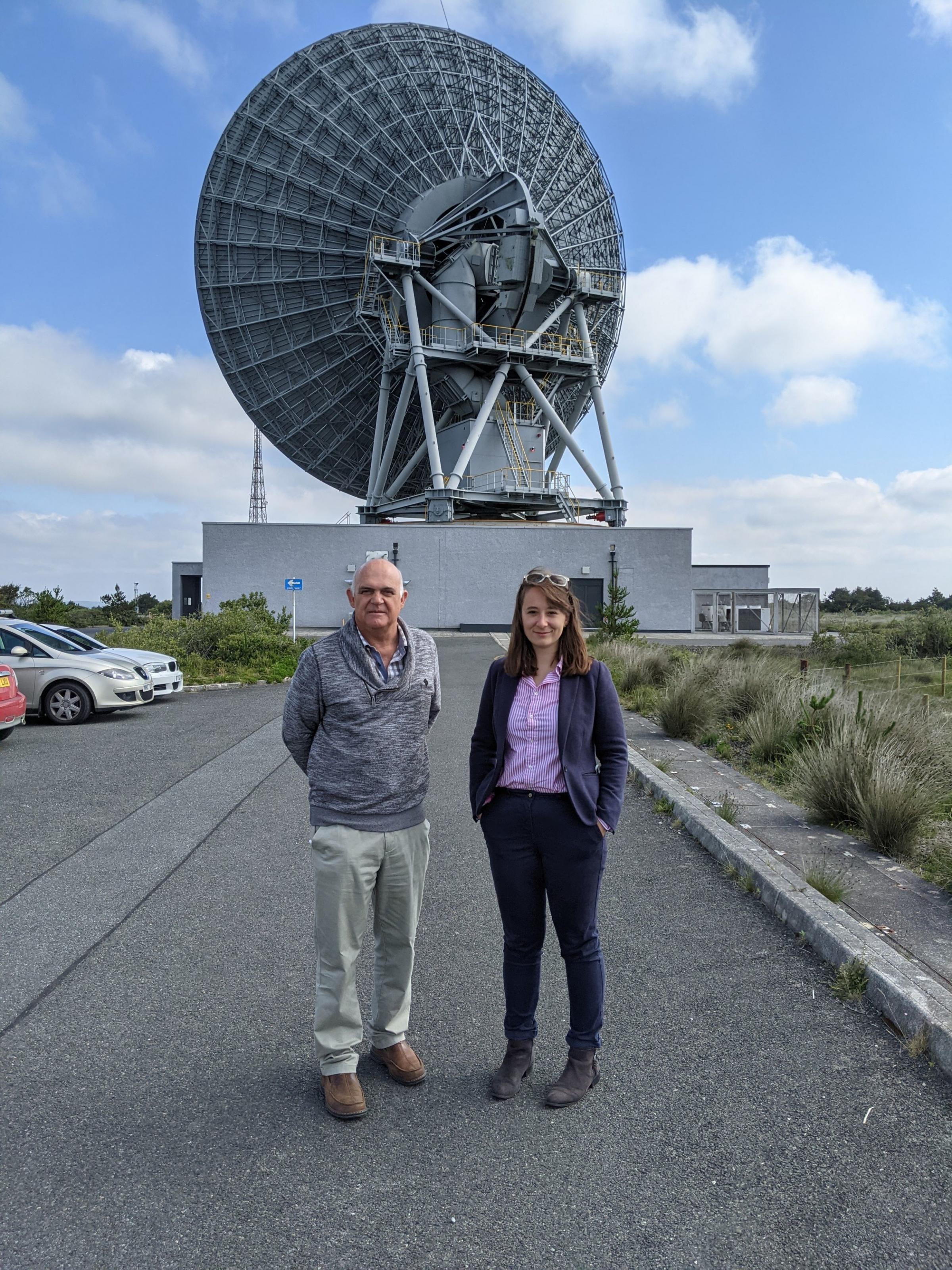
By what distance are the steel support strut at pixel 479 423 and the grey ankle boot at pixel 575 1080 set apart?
34.4m

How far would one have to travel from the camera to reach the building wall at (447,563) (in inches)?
1550

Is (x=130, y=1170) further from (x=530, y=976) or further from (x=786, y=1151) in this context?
(x=786, y=1151)

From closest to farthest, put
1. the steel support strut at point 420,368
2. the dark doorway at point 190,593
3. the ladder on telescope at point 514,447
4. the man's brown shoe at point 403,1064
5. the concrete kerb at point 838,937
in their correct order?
the man's brown shoe at point 403,1064, the concrete kerb at point 838,937, the steel support strut at point 420,368, the ladder on telescope at point 514,447, the dark doorway at point 190,593

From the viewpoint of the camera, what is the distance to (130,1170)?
2.77 metres

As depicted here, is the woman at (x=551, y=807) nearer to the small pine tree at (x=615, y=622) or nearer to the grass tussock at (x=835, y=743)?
the grass tussock at (x=835, y=743)

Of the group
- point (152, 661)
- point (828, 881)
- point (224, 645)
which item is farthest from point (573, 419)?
point (828, 881)

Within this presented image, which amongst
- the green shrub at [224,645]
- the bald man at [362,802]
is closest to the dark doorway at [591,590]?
the green shrub at [224,645]

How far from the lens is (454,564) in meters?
39.4

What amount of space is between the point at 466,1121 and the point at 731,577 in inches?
1695

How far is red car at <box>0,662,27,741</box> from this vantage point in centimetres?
1088

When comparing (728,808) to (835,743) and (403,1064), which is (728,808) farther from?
(403,1064)

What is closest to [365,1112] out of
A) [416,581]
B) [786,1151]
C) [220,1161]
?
[220,1161]

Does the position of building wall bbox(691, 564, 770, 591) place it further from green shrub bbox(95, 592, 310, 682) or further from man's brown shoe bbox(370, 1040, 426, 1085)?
man's brown shoe bbox(370, 1040, 426, 1085)

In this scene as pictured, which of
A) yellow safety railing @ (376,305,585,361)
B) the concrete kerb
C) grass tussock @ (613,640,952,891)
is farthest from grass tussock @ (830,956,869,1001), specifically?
yellow safety railing @ (376,305,585,361)
